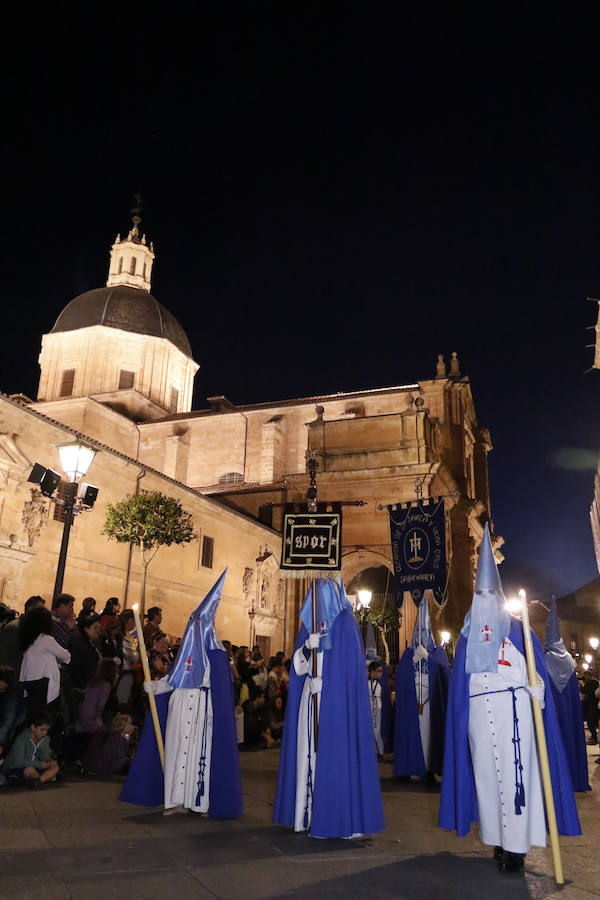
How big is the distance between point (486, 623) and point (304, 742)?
1.92 m

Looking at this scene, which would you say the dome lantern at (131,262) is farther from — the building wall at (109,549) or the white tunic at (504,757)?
the white tunic at (504,757)

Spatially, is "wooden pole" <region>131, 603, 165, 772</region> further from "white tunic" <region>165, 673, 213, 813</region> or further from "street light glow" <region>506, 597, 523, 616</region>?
"street light glow" <region>506, 597, 523, 616</region>

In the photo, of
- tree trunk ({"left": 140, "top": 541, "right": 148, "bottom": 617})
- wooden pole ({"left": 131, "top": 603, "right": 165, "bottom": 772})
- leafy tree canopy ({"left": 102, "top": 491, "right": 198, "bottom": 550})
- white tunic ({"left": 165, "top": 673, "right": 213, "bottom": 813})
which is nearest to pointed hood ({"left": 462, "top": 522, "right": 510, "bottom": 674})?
white tunic ({"left": 165, "top": 673, "right": 213, "bottom": 813})

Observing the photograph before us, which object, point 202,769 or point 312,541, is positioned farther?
point 312,541

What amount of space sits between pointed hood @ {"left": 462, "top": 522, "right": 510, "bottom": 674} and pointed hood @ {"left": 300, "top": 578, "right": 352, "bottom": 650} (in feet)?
3.96

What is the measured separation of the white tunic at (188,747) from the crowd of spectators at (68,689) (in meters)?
1.58

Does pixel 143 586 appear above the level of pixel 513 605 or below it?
above

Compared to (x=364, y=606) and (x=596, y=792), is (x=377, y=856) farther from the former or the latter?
(x=364, y=606)

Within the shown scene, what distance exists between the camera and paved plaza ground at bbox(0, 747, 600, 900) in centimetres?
392

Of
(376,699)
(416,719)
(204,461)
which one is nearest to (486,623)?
(416,719)

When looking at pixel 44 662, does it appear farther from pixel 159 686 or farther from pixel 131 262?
pixel 131 262

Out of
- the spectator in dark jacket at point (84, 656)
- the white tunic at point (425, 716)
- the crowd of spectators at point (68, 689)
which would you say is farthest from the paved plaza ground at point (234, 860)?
the white tunic at point (425, 716)

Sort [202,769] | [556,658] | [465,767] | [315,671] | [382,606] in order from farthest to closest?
[382,606] → [556,658] → [202,769] → [315,671] → [465,767]

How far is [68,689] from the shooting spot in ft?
27.0
